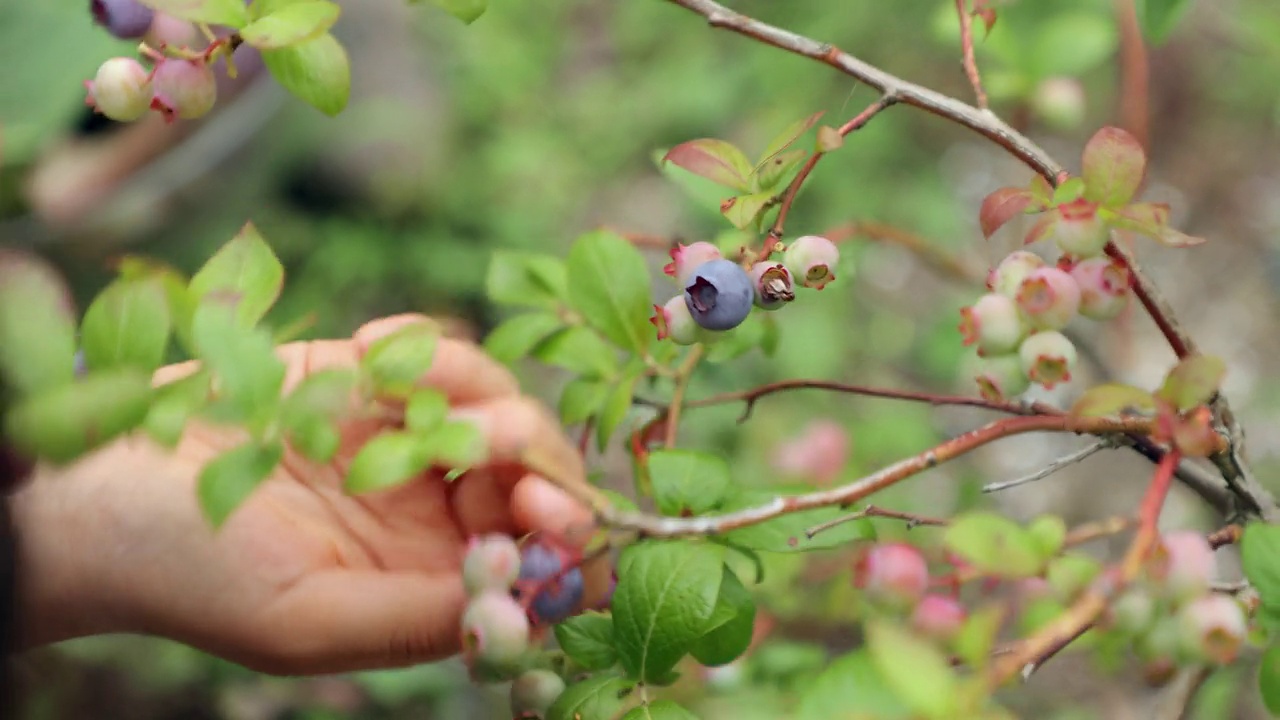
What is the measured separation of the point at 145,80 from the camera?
0.62m

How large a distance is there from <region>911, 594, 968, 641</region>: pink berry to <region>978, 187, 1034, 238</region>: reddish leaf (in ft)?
0.65

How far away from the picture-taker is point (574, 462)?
759 millimetres

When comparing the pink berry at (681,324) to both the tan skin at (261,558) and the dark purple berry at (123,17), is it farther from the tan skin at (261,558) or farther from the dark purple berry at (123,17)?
the dark purple berry at (123,17)

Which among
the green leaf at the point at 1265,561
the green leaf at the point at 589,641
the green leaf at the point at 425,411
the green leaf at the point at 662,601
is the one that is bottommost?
the green leaf at the point at 589,641

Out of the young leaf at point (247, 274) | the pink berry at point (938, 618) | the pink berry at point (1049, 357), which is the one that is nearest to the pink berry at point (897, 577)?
the pink berry at point (938, 618)

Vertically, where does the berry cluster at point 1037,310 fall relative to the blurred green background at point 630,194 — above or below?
above

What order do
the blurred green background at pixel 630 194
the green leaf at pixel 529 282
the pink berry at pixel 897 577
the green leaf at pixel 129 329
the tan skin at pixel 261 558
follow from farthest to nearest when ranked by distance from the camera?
the blurred green background at pixel 630 194 < the green leaf at pixel 529 282 < the tan skin at pixel 261 558 < the pink berry at pixel 897 577 < the green leaf at pixel 129 329

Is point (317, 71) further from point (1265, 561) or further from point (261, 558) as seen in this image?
point (1265, 561)

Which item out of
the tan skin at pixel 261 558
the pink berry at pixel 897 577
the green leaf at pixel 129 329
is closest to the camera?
the green leaf at pixel 129 329

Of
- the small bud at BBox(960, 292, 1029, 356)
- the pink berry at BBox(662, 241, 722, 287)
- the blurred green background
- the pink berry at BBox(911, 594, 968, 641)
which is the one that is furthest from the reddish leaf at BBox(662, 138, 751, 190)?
the blurred green background

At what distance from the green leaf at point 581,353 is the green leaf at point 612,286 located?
0.05 metres

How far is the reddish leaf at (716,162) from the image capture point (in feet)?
1.93

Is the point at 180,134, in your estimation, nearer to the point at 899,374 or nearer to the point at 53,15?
the point at 53,15

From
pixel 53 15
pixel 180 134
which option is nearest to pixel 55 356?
pixel 53 15
